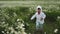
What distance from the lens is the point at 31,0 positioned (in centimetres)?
1127

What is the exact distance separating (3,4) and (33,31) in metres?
1.56

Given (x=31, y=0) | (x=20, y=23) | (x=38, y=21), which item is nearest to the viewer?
(x=38, y=21)

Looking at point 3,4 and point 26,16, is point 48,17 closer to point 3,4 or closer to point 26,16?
point 26,16

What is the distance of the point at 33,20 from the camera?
1016cm

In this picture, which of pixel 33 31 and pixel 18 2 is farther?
pixel 18 2

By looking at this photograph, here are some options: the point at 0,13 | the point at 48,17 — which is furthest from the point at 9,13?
the point at 48,17

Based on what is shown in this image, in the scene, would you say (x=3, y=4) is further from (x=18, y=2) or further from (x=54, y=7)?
(x=54, y=7)

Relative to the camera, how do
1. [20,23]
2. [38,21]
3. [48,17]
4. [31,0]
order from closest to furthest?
[38,21] < [20,23] < [48,17] < [31,0]

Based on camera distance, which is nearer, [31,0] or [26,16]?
[26,16]

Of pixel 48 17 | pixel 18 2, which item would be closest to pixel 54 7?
pixel 48 17

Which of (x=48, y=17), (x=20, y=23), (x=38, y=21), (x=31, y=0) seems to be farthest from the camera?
(x=31, y=0)

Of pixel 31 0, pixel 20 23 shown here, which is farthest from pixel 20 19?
pixel 31 0

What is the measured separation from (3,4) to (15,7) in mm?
446

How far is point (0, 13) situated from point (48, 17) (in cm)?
150
